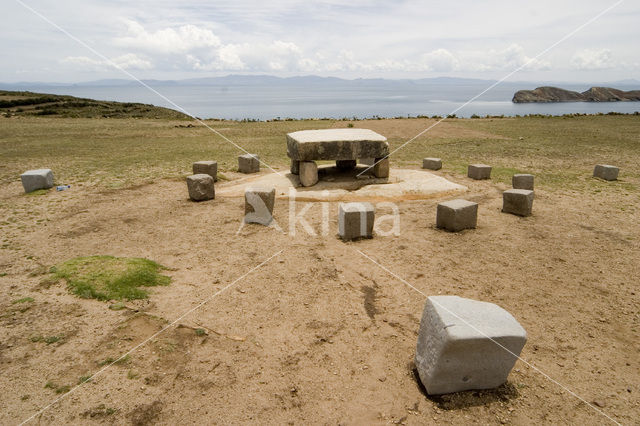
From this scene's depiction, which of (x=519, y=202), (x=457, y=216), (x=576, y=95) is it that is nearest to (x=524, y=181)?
(x=519, y=202)

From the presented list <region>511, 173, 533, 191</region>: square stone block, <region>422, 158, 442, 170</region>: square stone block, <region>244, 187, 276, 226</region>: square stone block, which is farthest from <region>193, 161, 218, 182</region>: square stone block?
<region>511, 173, 533, 191</region>: square stone block

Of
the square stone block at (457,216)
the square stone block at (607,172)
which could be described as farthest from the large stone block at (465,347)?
the square stone block at (607,172)

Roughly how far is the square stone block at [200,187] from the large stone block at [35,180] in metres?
4.69

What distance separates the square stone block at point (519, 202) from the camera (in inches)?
363

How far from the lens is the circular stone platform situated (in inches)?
427

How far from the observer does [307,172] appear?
11.5 metres

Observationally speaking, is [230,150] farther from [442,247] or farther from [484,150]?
[442,247]

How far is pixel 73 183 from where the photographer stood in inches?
493

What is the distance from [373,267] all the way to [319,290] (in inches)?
50.1

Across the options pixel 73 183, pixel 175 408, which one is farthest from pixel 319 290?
pixel 73 183

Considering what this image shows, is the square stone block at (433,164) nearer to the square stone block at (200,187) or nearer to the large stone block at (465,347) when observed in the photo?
the square stone block at (200,187)

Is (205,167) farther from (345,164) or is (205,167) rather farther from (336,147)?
(345,164)

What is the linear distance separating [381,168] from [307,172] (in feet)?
7.86

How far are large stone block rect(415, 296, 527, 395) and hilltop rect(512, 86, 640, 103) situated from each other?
4151 inches
